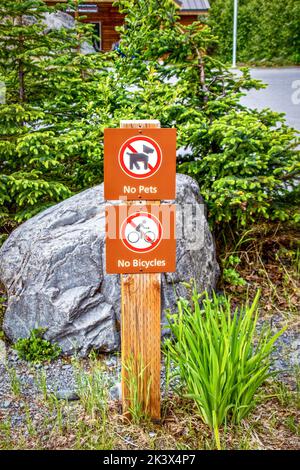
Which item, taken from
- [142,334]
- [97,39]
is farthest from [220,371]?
[97,39]

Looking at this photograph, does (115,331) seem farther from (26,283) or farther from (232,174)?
(232,174)

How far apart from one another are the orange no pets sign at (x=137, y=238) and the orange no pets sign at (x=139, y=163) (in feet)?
0.25

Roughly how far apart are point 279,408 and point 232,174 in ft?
7.29

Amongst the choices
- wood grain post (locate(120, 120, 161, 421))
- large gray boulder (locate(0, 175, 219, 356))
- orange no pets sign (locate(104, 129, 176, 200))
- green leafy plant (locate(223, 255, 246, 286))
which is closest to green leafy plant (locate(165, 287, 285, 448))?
wood grain post (locate(120, 120, 161, 421))

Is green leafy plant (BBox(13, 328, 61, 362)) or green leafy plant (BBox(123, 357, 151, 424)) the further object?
green leafy plant (BBox(13, 328, 61, 362))

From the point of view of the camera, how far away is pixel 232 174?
5008 mm

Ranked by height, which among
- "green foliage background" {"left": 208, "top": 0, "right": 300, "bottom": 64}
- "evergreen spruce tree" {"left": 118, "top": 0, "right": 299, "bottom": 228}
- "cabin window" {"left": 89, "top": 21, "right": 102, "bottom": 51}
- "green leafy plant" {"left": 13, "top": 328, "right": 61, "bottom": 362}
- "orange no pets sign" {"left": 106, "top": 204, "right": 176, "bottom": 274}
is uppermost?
"green foliage background" {"left": 208, "top": 0, "right": 300, "bottom": 64}

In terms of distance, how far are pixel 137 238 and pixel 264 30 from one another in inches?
1233

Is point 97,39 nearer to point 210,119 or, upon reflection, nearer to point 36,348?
point 210,119

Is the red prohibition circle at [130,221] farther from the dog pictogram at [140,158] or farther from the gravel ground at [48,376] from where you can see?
the gravel ground at [48,376]

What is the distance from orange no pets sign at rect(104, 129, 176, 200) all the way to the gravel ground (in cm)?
127

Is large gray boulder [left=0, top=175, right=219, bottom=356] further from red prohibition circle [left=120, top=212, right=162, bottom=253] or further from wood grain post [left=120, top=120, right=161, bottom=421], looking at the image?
red prohibition circle [left=120, top=212, right=162, bottom=253]

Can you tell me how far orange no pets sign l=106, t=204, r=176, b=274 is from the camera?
299 centimetres

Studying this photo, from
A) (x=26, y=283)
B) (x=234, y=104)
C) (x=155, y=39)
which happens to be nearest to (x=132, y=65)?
(x=155, y=39)
